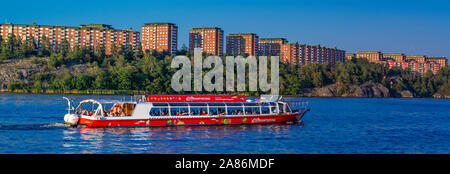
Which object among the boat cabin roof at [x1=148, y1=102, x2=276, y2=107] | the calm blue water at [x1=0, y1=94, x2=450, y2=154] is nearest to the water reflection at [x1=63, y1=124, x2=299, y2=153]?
the calm blue water at [x1=0, y1=94, x2=450, y2=154]

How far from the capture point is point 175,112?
53188 millimetres

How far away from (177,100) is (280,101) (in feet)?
48.5

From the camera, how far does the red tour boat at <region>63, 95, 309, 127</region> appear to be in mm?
50125

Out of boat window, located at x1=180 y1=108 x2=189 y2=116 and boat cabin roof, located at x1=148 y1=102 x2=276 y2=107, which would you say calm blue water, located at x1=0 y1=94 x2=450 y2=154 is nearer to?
boat window, located at x1=180 y1=108 x2=189 y2=116

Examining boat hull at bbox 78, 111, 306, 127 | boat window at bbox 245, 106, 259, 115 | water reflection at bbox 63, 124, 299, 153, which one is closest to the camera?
water reflection at bbox 63, 124, 299, 153

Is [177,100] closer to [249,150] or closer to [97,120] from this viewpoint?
[97,120]

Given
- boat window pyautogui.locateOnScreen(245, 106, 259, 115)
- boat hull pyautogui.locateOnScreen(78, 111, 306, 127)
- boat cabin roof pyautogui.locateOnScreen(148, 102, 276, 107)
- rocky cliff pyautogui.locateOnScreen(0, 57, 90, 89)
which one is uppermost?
rocky cliff pyautogui.locateOnScreen(0, 57, 90, 89)

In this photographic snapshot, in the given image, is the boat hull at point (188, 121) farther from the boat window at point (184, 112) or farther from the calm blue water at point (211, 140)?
the calm blue water at point (211, 140)

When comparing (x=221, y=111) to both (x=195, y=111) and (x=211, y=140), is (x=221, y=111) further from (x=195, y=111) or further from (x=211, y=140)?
(x=211, y=140)

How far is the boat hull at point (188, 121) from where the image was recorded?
5000cm

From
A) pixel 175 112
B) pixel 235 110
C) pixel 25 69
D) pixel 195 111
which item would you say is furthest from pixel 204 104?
pixel 25 69

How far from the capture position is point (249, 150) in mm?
39406

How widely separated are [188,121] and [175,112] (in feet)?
5.85
